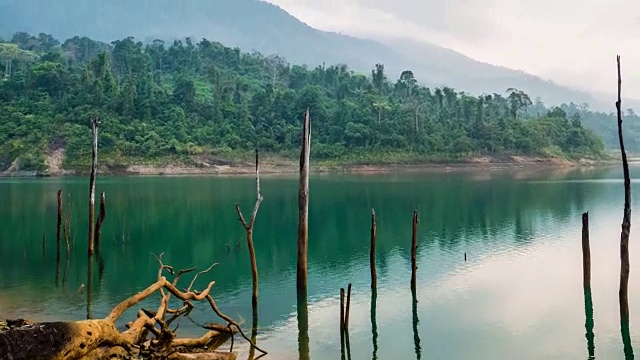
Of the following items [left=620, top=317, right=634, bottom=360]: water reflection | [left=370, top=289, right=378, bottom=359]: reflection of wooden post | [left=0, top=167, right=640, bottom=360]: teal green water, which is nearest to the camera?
[left=620, top=317, right=634, bottom=360]: water reflection

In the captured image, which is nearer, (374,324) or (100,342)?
(100,342)

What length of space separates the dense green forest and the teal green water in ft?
117

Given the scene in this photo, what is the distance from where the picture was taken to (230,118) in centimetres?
9988

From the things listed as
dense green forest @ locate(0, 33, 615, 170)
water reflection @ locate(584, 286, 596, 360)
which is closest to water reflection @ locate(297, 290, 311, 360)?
water reflection @ locate(584, 286, 596, 360)

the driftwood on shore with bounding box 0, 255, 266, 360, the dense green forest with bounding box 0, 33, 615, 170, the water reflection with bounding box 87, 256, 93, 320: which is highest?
the dense green forest with bounding box 0, 33, 615, 170

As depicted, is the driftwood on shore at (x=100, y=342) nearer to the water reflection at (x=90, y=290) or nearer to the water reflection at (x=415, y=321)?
the water reflection at (x=415, y=321)

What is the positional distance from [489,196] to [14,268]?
40.6m

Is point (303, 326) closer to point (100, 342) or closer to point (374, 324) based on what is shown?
point (374, 324)

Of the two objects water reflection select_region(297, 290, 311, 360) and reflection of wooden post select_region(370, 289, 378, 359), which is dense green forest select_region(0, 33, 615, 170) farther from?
water reflection select_region(297, 290, 311, 360)

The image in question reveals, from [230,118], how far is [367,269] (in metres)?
78.0

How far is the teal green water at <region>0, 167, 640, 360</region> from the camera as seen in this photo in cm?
1636

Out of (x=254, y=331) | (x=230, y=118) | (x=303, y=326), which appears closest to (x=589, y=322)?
(x=303, y=326)

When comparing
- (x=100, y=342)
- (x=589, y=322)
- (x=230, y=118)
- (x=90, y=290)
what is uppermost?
(x=230, y=118)

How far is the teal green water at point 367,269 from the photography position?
1636 cm
